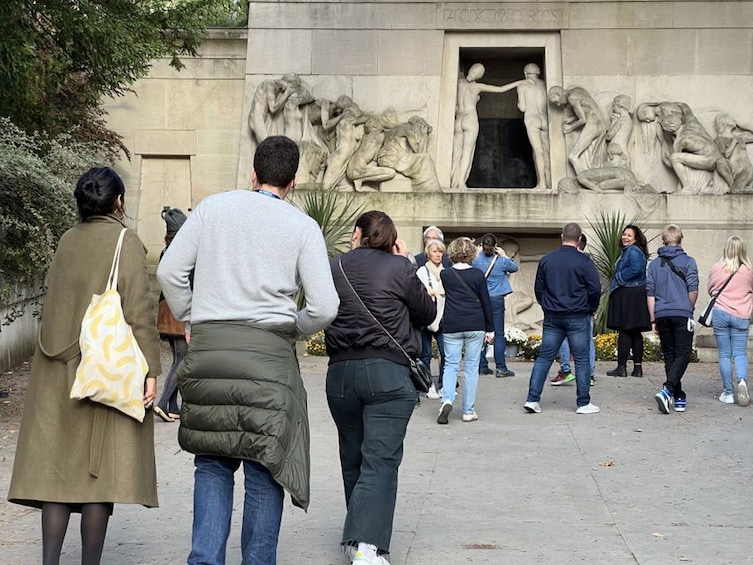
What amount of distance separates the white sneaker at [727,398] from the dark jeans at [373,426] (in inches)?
273

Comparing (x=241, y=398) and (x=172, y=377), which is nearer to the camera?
(x=241, y=398)

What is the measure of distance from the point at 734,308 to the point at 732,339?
313 millimetres

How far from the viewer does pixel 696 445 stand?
981 centimetres

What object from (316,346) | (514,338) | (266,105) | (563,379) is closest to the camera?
(563,379)

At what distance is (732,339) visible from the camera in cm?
1216

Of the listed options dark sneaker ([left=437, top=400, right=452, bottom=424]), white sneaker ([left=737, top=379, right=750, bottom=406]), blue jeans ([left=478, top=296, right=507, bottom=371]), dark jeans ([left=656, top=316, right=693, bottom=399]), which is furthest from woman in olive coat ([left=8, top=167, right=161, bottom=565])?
blue jeans ([left=478, top=296, right=507, bottom=371])

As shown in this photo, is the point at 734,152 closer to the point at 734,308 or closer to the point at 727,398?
the point at 734,308

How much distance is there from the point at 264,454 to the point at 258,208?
39.6 inches

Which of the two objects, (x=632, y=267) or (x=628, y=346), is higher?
(x=632, y=267)

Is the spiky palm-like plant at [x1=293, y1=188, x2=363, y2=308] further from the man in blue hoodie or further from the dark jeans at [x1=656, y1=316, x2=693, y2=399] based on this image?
the dark jeans at [x1=656, y1=316, x2=693, y2=399]

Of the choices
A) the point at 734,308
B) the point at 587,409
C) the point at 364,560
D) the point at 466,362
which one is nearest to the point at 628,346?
the point at 734,308

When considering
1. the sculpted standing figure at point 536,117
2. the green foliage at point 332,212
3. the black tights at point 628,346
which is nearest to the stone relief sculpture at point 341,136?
the green foliage at point 332,212

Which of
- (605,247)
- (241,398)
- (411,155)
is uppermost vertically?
(411,155)

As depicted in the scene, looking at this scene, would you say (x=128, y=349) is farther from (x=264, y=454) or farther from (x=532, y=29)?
(x=532, y=29)
